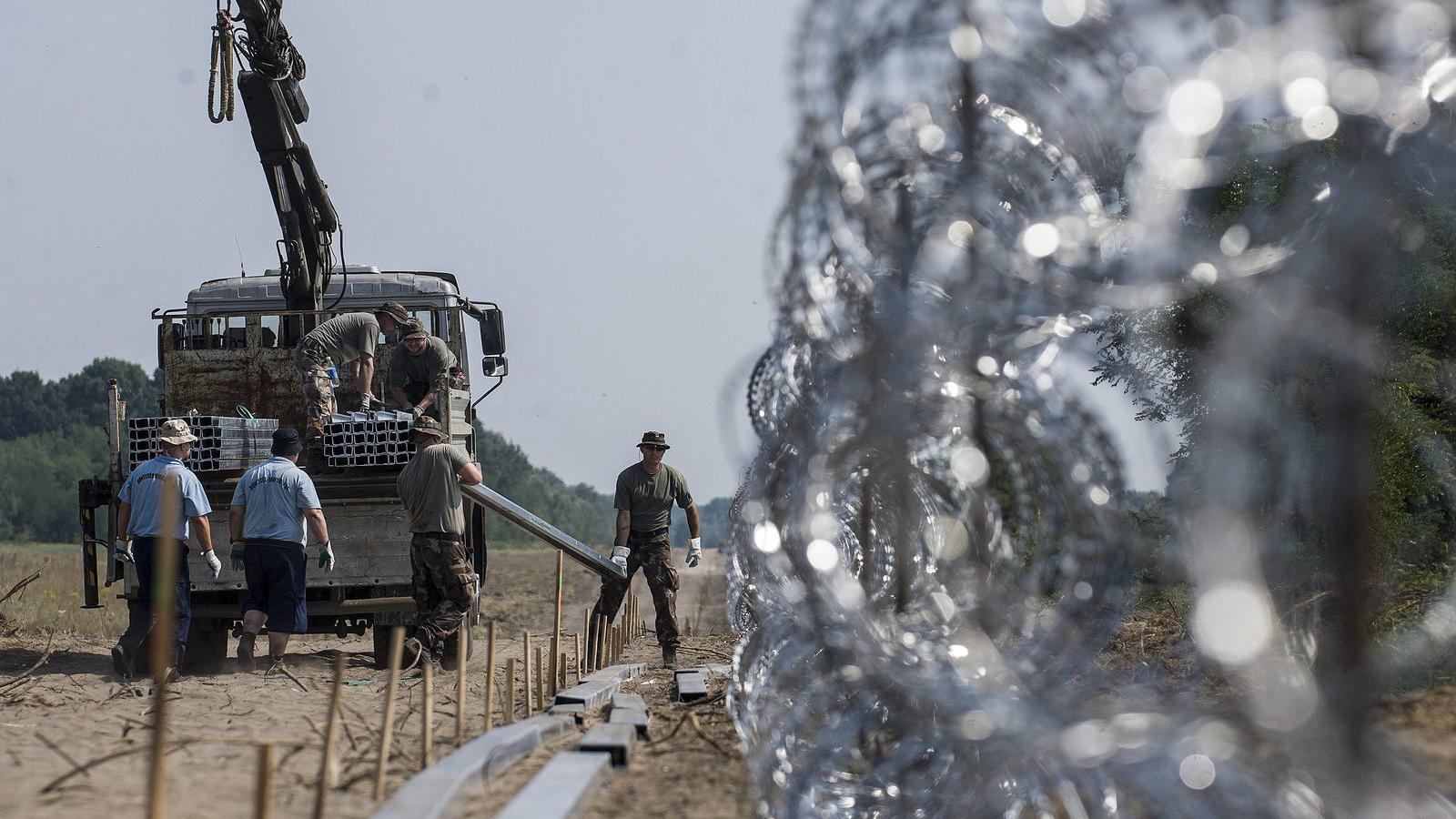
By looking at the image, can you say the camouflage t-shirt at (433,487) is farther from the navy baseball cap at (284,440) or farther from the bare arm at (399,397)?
the bare arm at (399,397)

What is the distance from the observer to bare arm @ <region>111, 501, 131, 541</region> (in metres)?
10.1

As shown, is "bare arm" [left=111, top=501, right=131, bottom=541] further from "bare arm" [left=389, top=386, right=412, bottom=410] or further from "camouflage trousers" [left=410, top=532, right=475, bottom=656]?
"bare arm" [left=389, top=386, right=412, bottom=410]

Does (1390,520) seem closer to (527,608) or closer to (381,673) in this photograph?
(381,673)

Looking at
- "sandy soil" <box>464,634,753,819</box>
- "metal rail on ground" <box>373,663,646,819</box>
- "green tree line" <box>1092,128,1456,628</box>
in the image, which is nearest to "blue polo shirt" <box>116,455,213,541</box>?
"sandy soil" <box>464,634,753,819</box>

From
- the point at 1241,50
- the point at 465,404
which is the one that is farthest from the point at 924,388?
the point at 465,404

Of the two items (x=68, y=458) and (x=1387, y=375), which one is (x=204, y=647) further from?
(x=68, y=458)

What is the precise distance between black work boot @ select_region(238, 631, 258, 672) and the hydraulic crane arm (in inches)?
170

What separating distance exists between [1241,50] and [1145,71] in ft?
1.75

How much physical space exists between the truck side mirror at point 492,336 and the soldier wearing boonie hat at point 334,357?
1066mm

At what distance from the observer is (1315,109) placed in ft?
10.2

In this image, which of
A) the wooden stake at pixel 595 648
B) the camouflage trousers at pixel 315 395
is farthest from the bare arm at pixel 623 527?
the camouflage trousers at pixel 315 395

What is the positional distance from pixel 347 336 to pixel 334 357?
0.21 meters

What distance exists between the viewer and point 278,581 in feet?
33.8

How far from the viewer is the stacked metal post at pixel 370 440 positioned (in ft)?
37.1
